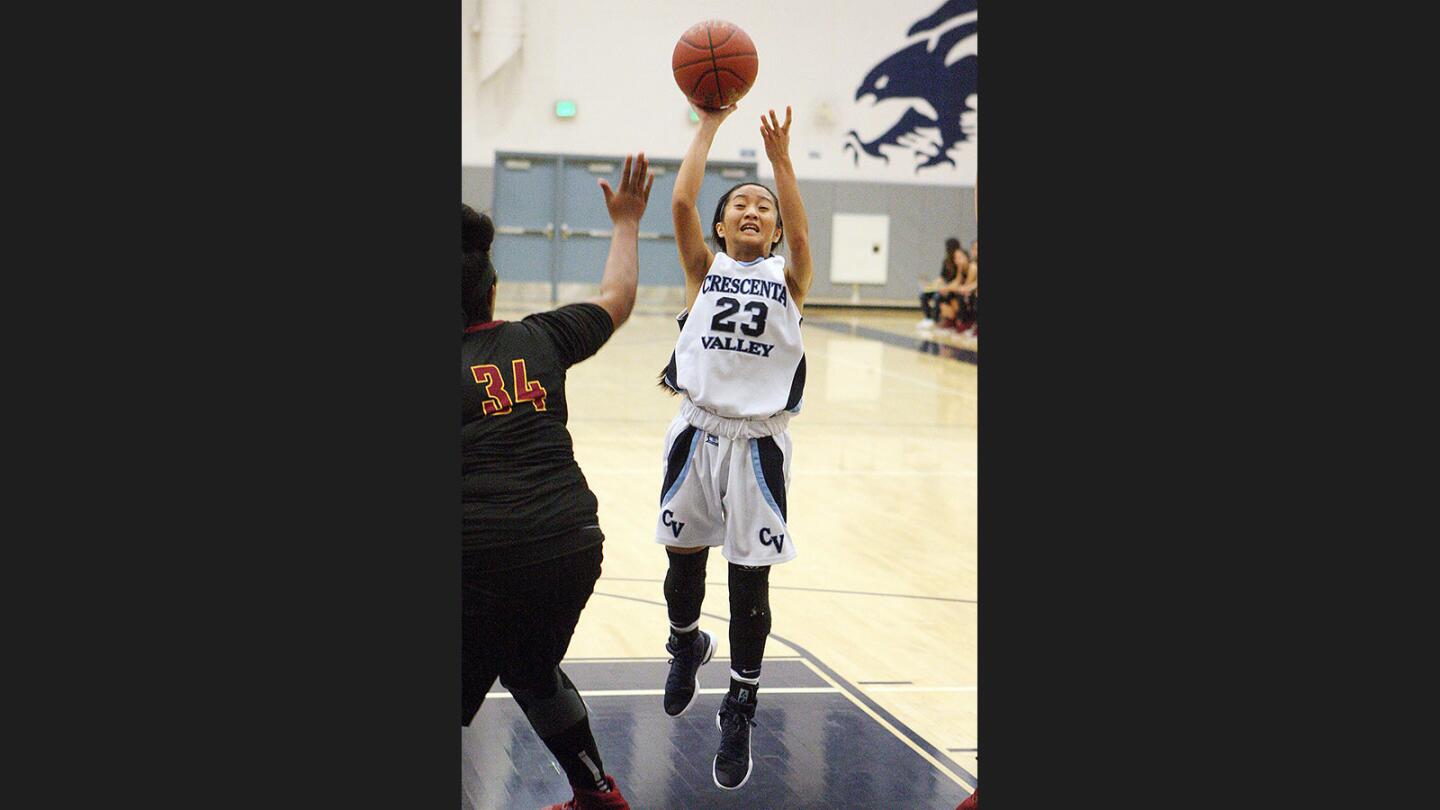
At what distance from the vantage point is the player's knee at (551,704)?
329cm

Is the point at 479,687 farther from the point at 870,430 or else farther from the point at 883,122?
the point at 883,122

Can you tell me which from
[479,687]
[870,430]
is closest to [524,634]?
[479,687]

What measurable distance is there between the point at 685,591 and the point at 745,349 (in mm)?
802

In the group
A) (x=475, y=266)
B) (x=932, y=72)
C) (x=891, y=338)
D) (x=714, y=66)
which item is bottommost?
(x=891, y=338)

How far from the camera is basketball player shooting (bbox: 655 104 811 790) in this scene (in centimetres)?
391

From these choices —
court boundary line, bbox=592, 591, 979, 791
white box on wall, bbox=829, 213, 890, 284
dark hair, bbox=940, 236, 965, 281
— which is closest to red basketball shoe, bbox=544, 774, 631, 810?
court boundary line, bbox=592, 591, 979, 791

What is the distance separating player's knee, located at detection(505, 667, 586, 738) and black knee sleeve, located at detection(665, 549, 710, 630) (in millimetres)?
926

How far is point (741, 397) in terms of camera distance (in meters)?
3.94

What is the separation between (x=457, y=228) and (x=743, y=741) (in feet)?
6.65

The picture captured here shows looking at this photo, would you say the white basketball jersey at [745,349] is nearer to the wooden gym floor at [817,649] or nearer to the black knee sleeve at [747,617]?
the black knee sleeve at [747,617]

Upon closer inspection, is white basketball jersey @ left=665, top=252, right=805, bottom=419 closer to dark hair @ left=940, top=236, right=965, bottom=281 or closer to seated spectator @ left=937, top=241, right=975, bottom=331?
seated spectator @ left=937, top=241, right=975, bottom=331

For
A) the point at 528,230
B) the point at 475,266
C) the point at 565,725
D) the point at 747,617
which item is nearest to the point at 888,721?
the point at 747,617

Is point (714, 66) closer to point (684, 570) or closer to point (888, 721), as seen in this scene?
point (684, 570)

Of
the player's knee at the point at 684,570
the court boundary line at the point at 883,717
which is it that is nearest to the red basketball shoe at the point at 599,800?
the player's knee at the point at 684,570
